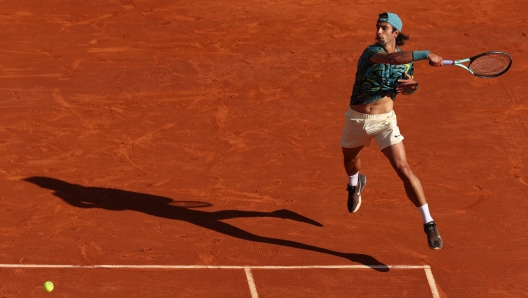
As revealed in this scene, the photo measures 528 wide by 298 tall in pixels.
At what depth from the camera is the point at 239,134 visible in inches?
450

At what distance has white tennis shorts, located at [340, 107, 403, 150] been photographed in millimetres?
8719

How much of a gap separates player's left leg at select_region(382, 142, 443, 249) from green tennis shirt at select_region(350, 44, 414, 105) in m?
0.55

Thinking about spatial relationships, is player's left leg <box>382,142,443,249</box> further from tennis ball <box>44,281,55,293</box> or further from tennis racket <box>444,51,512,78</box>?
tennis ball <box>44,281,55,293</box>

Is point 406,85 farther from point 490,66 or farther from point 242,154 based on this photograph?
point 242,154

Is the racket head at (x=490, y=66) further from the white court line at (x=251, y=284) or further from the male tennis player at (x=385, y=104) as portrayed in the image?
→ the white court line at (x=251, y=284)

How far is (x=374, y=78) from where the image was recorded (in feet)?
28.2

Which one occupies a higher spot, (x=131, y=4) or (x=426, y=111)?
(x=131, y=4)

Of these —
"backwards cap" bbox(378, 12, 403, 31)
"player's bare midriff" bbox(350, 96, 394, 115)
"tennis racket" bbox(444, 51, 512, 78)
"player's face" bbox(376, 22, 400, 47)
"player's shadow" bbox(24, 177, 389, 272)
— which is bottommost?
"player's shadow" bbox(24, 177, 389, 272)

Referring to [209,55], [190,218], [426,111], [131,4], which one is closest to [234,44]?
[209,55]

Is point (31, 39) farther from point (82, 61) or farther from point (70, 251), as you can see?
point (70, 251)

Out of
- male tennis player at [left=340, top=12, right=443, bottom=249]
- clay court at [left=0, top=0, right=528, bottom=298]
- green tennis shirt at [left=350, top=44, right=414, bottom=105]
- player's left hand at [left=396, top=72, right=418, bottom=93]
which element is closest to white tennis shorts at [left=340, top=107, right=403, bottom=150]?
male tennis player at [left=340, top=12, right=443, bottom=249]

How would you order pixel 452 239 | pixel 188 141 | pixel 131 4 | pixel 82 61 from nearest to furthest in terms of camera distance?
pixel 452 239
pixel 188 141
pixel 82 61
pixel 131 4

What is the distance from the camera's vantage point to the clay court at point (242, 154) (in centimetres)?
891

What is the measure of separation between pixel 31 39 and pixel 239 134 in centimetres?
452
